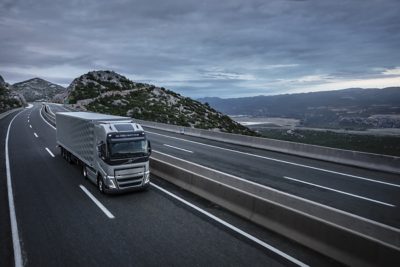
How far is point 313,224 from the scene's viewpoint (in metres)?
8.18

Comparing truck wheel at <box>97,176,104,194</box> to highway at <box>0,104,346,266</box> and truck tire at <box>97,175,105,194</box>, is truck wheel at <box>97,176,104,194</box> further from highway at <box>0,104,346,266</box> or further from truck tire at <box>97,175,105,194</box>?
highway at <box>0,104,346,266</box>

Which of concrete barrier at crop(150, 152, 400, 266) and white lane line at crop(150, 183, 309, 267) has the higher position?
concrete barrier at crop(150, 152, 400, 266)

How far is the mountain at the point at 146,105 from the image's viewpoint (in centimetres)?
5953

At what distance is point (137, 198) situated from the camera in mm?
12898

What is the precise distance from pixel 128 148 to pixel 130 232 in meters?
4.66

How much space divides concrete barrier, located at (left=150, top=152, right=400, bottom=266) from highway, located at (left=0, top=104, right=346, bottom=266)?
0.98ft

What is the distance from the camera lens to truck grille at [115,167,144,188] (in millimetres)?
12820

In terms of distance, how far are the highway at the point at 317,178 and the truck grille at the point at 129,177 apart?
5676 millimetres

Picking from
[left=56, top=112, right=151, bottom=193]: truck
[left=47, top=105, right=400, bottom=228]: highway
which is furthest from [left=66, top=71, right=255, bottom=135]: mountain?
[left=56, top=112, right=151, bottom=193]: truck

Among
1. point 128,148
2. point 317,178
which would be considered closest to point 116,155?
point 128,148

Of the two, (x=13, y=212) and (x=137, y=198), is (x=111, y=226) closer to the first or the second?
(x=137, y=198)

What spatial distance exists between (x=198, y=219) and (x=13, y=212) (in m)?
6.54

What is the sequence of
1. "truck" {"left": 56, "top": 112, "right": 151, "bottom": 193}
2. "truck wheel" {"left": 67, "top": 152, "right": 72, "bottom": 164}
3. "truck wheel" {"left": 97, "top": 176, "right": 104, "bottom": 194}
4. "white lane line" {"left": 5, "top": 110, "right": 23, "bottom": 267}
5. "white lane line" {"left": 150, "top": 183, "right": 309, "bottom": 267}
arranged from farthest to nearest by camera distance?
"truck wheel" {"left": 67, "top": 152, "right": 72, "bottom": 164} → "truck wheel" {"left": 97, "top": 176, "right": 104, "bottom": 194} → "truck" {"left": 56, "top": 112, "right": 151, "bottom": 193} → "white lane line" {"left": 5, "top": 110, "right": 23, "bottom": 267} → "white lane line" {"left": 150, "top": 183, "right": 309, "bottom": 267}

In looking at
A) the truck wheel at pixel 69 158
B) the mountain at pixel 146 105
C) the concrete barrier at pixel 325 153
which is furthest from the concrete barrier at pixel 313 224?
the mountain at pixel 146 105
